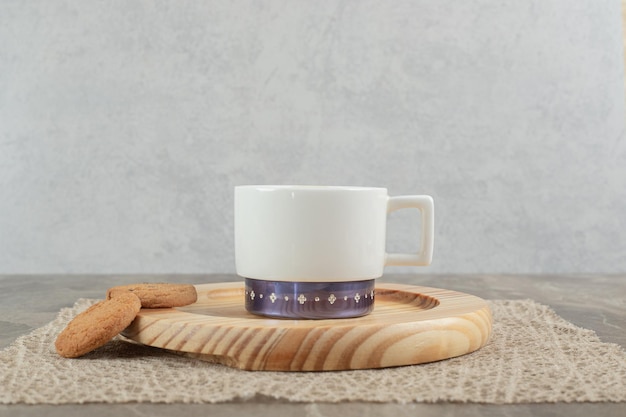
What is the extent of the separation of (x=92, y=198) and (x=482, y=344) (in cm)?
158

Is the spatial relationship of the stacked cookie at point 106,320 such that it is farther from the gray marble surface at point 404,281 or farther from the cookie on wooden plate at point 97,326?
the gray marble surface at point 404,281

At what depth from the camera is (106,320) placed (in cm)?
68

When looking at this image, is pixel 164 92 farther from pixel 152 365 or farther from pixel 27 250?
pixel 152 365

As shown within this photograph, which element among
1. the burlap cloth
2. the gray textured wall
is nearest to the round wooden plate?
the burlap cloth

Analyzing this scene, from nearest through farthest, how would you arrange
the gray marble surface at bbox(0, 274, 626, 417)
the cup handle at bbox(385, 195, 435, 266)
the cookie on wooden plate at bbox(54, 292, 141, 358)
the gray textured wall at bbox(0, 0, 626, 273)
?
the gray marble surface at bbox(0, 274, 626, 417) < the cookie on wooden plate at bbox(54, 292, 141, 358) < the cup handle at bbox(385, 195, 435, 266) < the gray textured wall at bbox(0, 0, 626, 273)

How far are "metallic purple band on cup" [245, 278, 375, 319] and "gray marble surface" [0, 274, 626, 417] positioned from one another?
161mm

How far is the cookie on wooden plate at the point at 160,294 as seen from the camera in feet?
2.44

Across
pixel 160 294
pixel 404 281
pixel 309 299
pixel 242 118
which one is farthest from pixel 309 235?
pixel 242 118

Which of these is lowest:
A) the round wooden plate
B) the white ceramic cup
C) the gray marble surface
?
the gray marble surface

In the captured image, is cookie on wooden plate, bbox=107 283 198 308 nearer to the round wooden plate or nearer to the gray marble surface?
the round wooden plate

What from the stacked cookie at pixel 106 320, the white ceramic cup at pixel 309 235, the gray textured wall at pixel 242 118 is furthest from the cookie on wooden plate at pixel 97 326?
the gray textured wall at pixel 242 118

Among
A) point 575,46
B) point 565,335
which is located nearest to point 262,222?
point 565,335

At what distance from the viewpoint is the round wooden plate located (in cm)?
64

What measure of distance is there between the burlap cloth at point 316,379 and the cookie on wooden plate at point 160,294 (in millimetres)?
51
